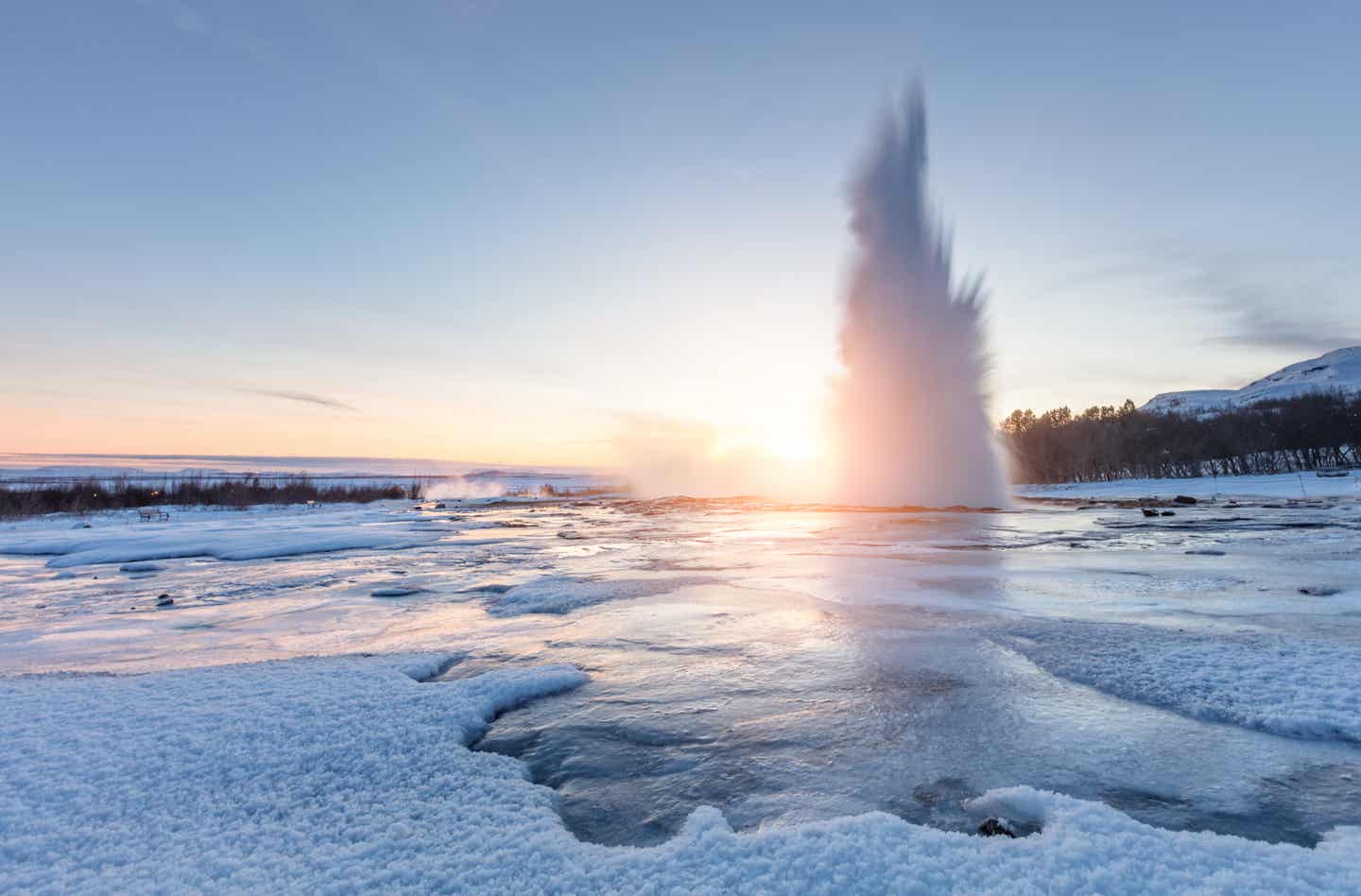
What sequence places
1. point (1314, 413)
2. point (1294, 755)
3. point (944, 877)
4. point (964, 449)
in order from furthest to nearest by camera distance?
point (1314, 413) → point (964, 449) → point (1294, 755) → point (944, 877)

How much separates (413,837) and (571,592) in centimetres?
602

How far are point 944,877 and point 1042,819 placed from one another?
77cm

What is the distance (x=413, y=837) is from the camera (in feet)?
8.11

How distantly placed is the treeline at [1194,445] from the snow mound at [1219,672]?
287 ft

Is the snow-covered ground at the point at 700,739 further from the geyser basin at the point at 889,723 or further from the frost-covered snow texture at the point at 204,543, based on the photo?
the frost-covered snow texture at the point at 204,543

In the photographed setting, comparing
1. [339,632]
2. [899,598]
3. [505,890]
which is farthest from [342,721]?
[899,598]

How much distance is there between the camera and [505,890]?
6.98ft

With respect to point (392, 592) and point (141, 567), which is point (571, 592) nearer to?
point (392, 592)

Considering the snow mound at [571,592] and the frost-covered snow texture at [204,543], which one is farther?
the frost-covered snow texture at [204,543]

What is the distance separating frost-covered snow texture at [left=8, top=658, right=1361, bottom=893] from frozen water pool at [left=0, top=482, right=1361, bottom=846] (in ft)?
0.94

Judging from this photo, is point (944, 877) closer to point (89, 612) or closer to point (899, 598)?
point (899, 598)

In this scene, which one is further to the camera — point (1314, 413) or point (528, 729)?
point (1314, 413)

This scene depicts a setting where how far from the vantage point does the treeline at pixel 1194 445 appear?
241 ft

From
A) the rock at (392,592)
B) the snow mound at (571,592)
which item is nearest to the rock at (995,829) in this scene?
the snow mound at (571,592)
